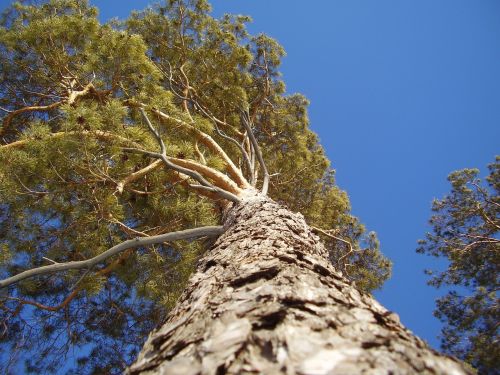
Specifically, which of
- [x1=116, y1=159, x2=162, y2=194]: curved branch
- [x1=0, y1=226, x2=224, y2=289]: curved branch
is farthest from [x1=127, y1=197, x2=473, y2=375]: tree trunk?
[x1=116, y1=159, x2=162, y2=194]: curved branch

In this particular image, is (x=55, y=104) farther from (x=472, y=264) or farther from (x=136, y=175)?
(x=472, y=264)

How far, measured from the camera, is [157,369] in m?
1.06

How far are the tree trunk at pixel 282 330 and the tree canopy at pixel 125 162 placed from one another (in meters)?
1.65

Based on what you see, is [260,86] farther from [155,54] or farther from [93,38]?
[93,38]

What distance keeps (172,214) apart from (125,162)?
2.98ft

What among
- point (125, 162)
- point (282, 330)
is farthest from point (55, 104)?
point (282, 330)

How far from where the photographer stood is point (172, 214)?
15.2 feet

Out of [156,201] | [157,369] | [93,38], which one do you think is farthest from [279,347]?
[93,38]

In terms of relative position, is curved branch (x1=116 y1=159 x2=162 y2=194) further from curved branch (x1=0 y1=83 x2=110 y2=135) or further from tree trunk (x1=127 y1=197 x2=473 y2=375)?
tree trunk (x1=127 y1=197 x2=473 y2=375)

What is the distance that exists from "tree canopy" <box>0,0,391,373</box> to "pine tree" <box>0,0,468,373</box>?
0.09 ft

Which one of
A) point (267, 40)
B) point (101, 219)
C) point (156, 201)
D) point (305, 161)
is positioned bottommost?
point (101, 219)

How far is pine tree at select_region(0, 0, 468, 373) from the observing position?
1.08 metres

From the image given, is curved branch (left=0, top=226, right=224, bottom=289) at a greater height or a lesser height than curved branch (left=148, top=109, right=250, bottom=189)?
lesser

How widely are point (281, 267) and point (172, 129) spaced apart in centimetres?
365
